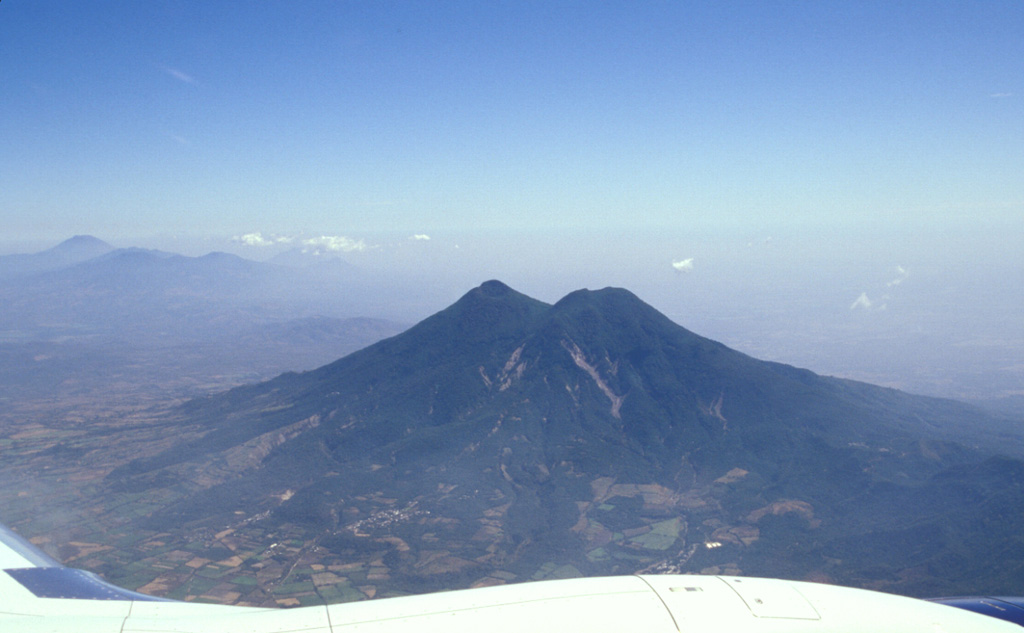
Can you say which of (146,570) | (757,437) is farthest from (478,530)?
(757,437)

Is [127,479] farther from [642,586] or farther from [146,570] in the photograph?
[642,586]

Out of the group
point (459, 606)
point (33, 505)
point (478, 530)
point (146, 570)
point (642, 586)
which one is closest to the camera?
point (459, 606)

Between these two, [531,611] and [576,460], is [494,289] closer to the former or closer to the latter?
[576,460]

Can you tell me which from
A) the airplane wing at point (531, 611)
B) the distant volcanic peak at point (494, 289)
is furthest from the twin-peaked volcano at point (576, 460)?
the airplane wing at point (531, 611)

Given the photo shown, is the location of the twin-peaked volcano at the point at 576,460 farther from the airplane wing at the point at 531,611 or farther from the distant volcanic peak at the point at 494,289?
the airplane wing at the point at 531,611

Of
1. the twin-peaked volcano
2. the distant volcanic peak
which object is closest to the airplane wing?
the twin-peaked volcano

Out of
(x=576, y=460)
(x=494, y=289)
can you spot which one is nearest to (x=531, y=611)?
(x=576, y=460)
